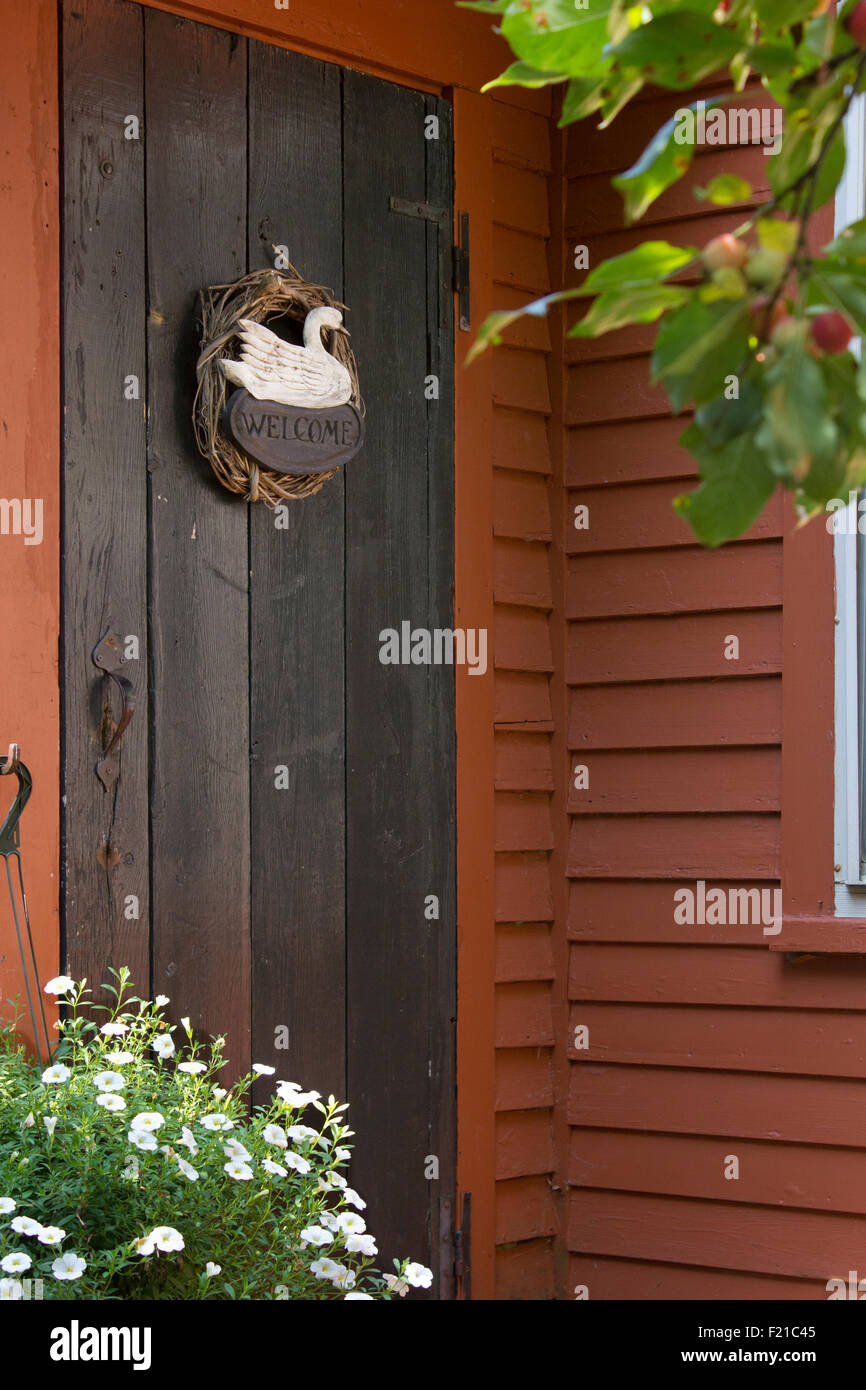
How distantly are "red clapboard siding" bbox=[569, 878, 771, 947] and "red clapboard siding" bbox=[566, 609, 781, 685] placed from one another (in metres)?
0.46

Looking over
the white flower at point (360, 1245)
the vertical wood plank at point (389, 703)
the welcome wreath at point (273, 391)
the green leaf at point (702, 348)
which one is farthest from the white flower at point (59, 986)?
the green leaf at point (702, 348)

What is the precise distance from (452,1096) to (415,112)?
2083 millimetres

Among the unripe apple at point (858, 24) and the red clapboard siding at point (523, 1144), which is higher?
the unripe apple at point (858, 24)

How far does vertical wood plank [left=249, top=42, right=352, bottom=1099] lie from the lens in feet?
9.00

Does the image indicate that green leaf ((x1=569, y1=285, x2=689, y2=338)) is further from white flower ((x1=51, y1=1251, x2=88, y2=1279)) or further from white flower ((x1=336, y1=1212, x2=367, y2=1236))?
white flower ((x1=336, y1=1212, x2=367, y2=1236))

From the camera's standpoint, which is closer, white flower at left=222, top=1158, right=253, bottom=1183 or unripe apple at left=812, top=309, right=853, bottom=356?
unripe apple at left=812, top=309, right=853, bottom=356

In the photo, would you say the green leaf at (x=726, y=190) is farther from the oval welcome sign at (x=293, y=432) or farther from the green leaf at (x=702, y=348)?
the oval welcome sign at (x=293, y=432)

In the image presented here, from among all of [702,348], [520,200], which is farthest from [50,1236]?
[520,200]

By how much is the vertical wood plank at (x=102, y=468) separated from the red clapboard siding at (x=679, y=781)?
3.91 ft

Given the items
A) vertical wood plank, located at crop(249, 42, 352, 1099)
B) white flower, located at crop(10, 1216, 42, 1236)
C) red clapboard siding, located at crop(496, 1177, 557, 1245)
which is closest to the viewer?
white flower, located at crop(10, 1216, 42, 1236)

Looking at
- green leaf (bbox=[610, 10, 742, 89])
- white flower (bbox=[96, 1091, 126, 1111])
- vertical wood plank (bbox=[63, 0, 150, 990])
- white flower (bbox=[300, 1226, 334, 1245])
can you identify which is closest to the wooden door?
vertical wood plank (bbox=[63, 0, 150, 990])

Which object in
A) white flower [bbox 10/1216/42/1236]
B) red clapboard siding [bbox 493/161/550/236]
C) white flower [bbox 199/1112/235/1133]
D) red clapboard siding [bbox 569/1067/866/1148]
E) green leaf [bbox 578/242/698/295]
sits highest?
red clapboard siding [bbox 493/161/550/236]

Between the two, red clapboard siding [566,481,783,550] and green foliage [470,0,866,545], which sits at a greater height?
red clapboard siding [566,481,783,550]

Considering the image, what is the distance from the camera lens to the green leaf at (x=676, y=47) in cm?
77
